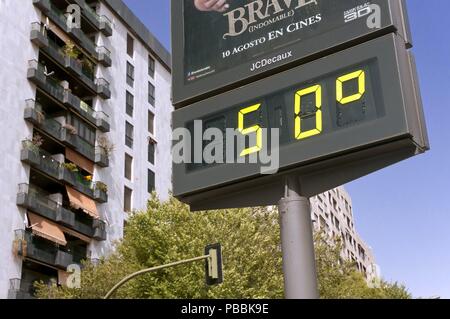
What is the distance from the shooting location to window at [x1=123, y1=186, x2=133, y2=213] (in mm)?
38125

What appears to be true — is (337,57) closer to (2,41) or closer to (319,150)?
(319,150)

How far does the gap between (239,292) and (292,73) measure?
668 inches

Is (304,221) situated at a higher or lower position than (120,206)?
lower

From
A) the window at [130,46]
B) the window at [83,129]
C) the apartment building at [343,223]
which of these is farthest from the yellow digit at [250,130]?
the apartment building at [343,223]

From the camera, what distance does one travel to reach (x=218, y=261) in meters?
16.1

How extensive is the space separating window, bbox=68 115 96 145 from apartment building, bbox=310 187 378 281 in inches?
1001

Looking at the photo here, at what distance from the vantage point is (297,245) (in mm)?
5219

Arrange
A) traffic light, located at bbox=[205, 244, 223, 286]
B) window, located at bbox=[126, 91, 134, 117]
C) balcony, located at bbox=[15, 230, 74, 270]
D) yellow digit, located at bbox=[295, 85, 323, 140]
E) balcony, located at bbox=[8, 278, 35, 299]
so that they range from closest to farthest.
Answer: yellow digit, located at bbox=[295, 85, 323, 140], traffic light, located at bbox=[205, 244, 223, 286], balcony, located at bbox=[8, 278, 35, 299], balcony, located at bbox=[15, 230, 74, 270], window, located at bbox=[126, 91, 134, 117]

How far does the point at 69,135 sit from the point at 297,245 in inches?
1184

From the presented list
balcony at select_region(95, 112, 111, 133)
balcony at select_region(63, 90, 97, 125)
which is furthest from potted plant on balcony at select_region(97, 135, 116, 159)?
balcony at select_region(63, 90, 97, 125)

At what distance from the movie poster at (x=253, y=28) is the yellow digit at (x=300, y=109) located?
0.35 metres

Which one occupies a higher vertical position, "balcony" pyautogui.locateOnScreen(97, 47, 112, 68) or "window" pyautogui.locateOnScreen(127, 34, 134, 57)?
"window" pyautogui.locateOnScreen(127, 34, 134, 57)

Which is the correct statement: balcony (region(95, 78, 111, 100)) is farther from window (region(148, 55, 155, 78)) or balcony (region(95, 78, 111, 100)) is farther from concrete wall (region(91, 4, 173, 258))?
window (region(148, 55, 155, 78))

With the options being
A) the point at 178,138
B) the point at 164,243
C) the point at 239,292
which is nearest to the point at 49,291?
the point at 164,243
